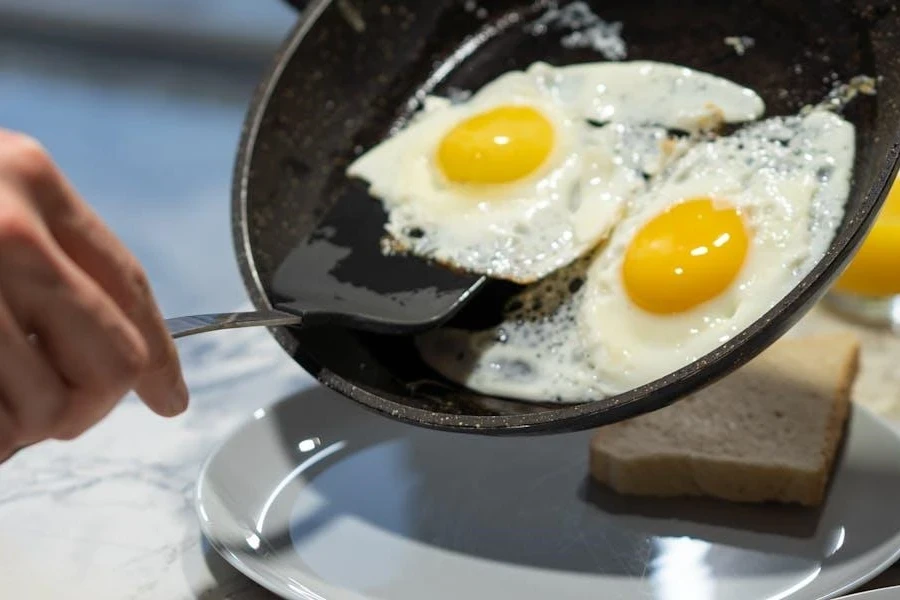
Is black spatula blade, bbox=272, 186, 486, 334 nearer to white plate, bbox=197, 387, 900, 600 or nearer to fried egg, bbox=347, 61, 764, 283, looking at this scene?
fried egg, bbox=347, 61, 764, 283

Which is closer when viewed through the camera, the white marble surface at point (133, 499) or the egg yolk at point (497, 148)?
the white marble surface at point (133, 499)

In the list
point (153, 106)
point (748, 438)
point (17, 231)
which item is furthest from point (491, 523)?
point (153, 106)

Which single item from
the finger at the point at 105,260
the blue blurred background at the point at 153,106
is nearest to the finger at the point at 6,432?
the finger at the point at 105,260

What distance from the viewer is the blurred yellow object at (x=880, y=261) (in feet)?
5.38

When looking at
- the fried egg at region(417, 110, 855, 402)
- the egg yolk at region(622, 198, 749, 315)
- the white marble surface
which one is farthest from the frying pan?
the white marble surface

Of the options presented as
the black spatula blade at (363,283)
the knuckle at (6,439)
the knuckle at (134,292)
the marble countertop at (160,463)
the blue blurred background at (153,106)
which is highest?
the knuckle at (134,292)

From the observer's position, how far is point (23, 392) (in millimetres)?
885

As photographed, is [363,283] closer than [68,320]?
No

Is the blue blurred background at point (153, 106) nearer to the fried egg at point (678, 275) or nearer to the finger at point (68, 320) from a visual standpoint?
the fried egg at point (678, 275)

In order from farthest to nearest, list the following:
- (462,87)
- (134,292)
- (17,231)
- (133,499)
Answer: (462,87) < (133,499) < (134,292) < (17,231)

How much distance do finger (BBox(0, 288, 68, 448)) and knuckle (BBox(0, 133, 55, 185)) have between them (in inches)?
3.9

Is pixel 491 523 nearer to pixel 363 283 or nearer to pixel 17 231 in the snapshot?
pixel 363 283

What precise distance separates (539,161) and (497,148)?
2.6 inches

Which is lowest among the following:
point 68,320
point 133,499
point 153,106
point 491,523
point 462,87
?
point 153,106
